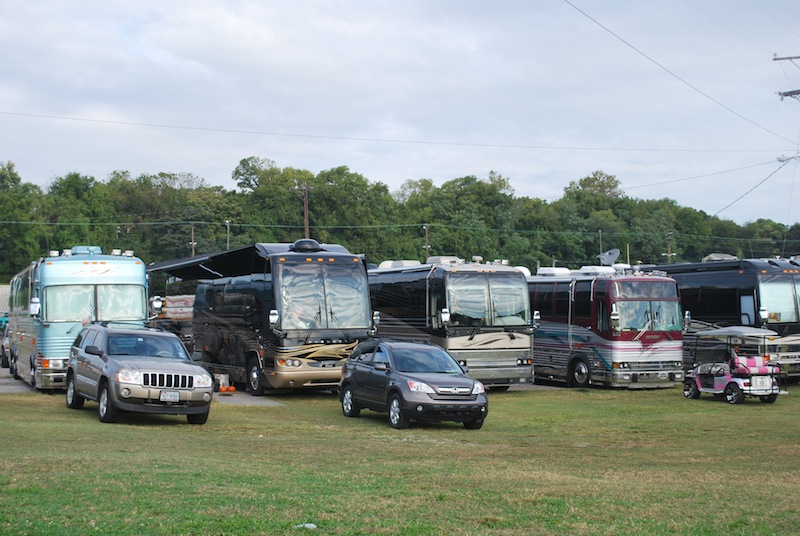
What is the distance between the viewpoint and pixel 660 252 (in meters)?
108

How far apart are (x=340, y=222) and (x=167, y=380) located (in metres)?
75.6

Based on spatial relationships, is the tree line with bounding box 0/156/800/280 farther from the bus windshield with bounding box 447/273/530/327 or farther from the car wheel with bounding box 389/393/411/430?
the car wheel with bounding box 389/393/411/430

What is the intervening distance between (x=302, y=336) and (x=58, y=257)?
21.8ft

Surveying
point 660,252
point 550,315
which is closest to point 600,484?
point 550,315

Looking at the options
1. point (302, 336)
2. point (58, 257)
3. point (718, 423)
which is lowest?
point (718, 423)

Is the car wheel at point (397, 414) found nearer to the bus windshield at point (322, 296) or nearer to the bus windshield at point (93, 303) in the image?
the bus windshield at point (322, 296)

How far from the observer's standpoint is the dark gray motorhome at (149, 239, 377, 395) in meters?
24.1

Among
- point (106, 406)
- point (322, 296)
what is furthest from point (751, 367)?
point (106, 406)

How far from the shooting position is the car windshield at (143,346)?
18.9 metres

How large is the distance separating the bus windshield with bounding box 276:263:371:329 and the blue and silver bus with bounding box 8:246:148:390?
150 inches

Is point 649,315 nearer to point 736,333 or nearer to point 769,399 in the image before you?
point 736,333

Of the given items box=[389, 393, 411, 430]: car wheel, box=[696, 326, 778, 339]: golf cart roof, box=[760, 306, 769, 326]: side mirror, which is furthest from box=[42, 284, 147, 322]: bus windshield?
box=[760, 306, 769, 326]: side mirror

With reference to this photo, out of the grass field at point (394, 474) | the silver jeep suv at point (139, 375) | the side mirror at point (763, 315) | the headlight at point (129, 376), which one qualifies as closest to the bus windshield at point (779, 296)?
the side mirror at point (763, 315)

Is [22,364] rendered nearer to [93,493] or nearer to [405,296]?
[405,296]
